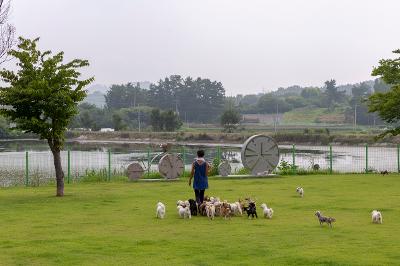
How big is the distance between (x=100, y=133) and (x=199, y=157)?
92.0 meters

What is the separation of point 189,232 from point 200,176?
12.3ft

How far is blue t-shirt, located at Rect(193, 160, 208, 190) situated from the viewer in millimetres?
18125

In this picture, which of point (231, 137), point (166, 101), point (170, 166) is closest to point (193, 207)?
point (170, 166)

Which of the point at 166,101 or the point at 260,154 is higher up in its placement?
the point at 166,101

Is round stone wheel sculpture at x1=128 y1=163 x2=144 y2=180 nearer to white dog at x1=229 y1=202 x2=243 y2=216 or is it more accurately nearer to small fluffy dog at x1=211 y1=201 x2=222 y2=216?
white dog at x1=229 y1=202 x2=243 y2=216

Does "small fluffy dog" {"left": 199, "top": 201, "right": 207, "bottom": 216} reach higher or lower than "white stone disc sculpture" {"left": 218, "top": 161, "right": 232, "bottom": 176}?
lower

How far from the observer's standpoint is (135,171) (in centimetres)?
3159

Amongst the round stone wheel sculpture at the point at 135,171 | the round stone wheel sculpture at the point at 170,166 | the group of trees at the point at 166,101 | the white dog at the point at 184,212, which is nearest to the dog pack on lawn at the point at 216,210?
the white dog at the point at 184,212

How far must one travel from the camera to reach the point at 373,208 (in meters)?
19.0

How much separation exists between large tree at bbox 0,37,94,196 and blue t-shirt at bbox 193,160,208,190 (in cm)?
707

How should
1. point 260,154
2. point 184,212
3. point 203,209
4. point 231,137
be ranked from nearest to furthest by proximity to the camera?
point 184,212, point 203,209, point 260,154, point 231,137

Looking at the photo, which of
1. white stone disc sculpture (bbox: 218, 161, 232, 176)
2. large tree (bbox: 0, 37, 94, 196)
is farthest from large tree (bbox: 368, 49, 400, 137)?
large tree (bbox: 0, 37, 94, 196)

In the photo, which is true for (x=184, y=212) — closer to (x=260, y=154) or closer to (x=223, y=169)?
(x=223, y=169)

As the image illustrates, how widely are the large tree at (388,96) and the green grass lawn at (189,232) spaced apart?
1015cm
